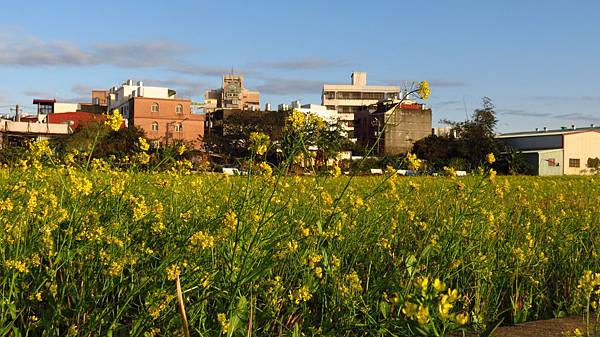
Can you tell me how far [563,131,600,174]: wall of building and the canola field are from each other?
5777 cm

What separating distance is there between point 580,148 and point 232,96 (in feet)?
191

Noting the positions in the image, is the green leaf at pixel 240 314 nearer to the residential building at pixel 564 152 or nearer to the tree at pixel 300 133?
the tree at pixel 300 133

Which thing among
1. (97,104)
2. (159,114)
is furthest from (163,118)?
(97,104)

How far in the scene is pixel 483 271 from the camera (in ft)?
10.2

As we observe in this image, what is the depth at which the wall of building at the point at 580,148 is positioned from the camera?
57569mm

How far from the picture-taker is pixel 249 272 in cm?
224

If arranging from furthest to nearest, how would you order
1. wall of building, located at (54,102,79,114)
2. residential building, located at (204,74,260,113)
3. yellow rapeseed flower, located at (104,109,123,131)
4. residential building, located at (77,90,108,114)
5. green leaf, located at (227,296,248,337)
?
1. residential building, located at (204,74,260,113)
2. residential building, located at (77,90,108,114)
3. wall of building, located at (54,102,79,114)
4. yellow rapeseed flower, located at (104,109,123,131)
5. green leaf, located at (227,296,248,337)

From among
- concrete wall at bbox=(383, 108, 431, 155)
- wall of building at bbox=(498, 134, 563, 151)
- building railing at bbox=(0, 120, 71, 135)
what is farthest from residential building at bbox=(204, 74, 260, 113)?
wall of building at bbox=(498, 134, 563, 151)

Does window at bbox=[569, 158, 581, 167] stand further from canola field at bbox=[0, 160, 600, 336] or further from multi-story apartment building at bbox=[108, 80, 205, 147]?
canola field at bbox=[0, 160, 600, 336]

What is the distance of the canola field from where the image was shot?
6.94ft

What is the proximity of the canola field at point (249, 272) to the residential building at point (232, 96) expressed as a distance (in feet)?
299

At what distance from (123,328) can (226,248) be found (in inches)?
20.0

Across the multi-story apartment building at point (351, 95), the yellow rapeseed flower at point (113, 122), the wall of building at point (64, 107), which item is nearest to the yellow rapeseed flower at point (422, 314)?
the yellow rapeseed flower at point (113, 122)

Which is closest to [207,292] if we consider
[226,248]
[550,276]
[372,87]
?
[226,248]
